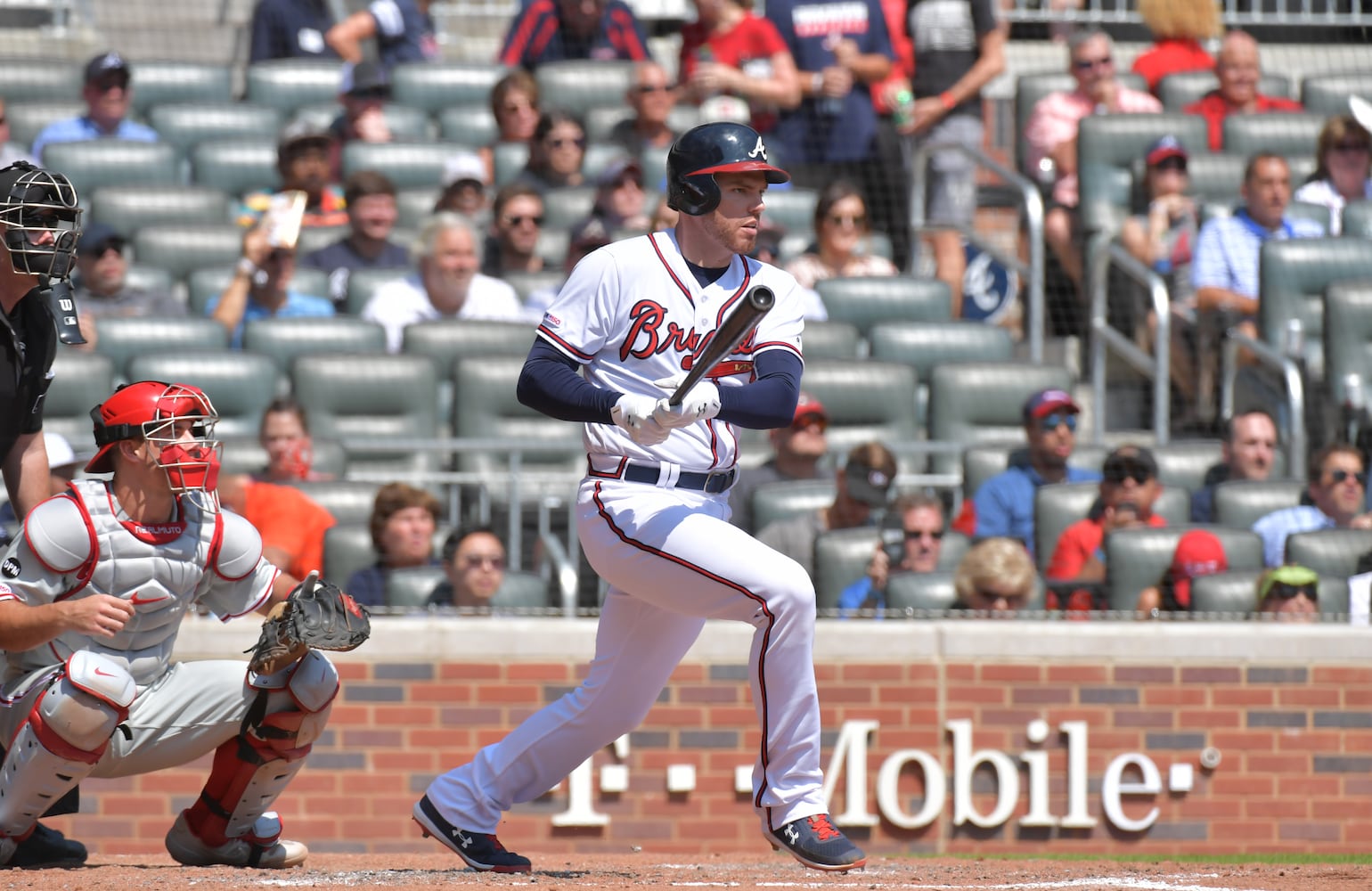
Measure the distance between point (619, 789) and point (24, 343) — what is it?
104 inches

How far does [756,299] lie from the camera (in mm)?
3633

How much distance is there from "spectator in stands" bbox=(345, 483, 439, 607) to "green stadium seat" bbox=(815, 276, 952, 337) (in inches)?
96.5

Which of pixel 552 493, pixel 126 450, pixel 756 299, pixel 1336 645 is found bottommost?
pixel 1336 645

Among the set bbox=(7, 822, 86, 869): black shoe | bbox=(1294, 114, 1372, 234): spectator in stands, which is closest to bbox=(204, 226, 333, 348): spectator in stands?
bbox=(7, 822, 86, 869): black shoe

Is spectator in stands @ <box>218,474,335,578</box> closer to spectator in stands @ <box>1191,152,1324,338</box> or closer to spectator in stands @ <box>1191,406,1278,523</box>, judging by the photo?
spectator in stands @ <box>1191,406,1278,523</box>

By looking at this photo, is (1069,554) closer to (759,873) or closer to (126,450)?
(759,873)

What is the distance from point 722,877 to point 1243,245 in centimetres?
489

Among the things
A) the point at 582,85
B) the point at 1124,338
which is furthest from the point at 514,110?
the point at 1124,338

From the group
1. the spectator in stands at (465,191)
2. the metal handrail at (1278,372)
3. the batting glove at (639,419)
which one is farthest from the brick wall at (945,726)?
the spectator in stands at (465,191)

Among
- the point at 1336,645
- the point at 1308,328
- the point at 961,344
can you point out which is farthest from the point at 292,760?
the point at 1308,328

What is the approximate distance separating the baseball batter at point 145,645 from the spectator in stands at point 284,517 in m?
1.79

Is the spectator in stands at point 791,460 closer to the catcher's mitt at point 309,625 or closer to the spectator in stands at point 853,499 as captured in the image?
the spectator in stands at point 853,499

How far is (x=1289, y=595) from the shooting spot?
6297 millimetres

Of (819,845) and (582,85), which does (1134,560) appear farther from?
(582,85)
